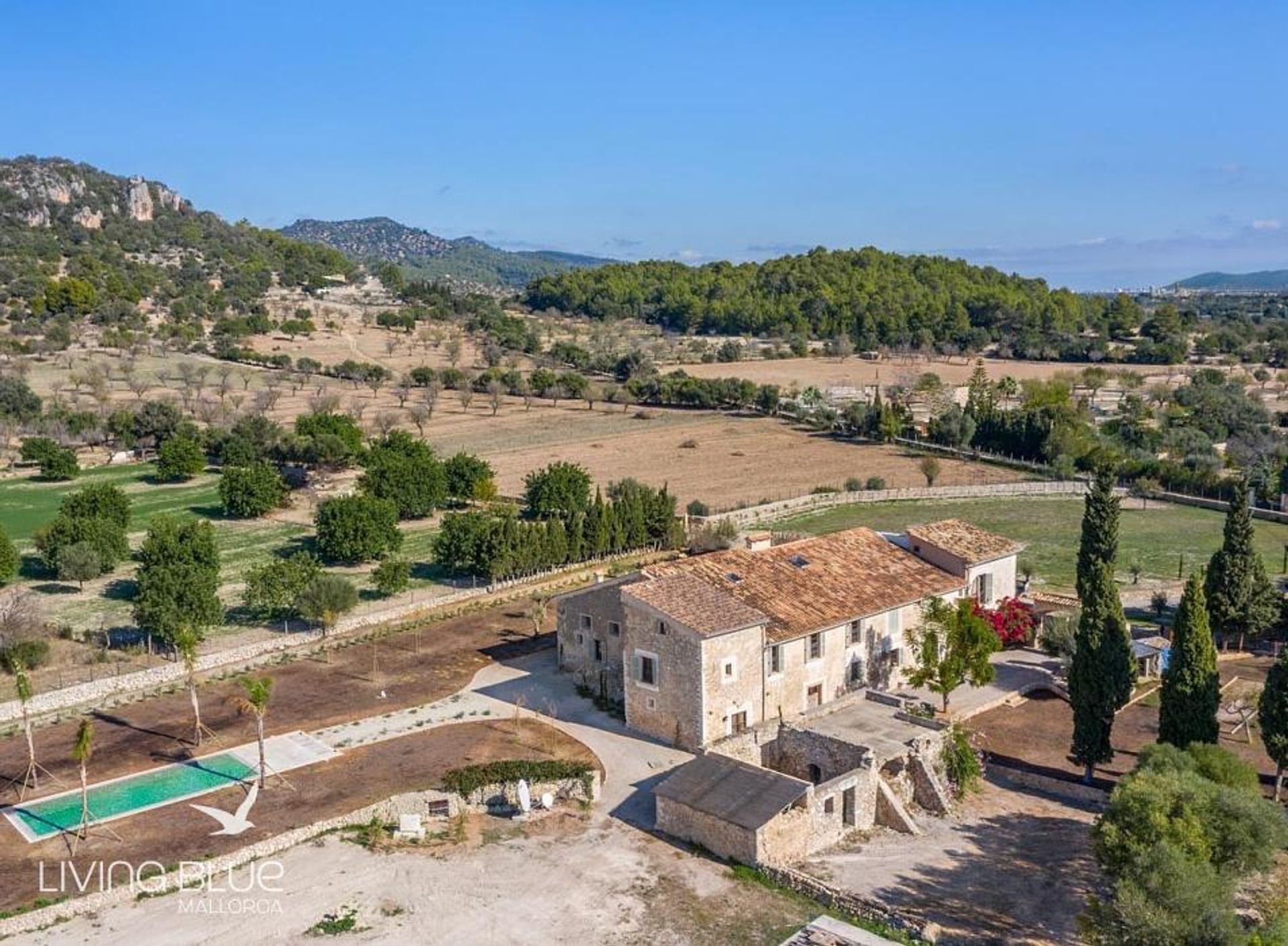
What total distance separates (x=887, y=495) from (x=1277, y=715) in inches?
1712

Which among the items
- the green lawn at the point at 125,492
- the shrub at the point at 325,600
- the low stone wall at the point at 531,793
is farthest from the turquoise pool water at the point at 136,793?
the green lawn at the point at 125,492

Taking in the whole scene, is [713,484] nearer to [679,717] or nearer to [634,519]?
[634,519]

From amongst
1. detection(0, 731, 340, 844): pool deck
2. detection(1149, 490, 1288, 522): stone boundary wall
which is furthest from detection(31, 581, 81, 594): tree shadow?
detection(1149, 490, 1288, 522): stone boundary wall

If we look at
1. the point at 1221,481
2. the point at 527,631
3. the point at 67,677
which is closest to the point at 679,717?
the point at 527,631

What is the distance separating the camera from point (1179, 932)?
20.2m

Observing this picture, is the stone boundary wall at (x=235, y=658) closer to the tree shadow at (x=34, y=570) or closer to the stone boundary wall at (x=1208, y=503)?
the tree shadow at (x=34, y=570)

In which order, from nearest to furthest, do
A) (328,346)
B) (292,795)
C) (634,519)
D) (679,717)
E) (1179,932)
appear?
(1179,932)
(292,795)
(679,717)
(634,519)
(328,346)

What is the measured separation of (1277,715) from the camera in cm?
2936

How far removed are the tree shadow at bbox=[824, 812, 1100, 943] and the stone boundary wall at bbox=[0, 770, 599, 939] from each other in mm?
8077

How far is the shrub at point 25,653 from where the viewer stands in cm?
4028

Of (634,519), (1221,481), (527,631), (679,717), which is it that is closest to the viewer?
(679,717)

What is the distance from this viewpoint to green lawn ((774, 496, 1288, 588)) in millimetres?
56031

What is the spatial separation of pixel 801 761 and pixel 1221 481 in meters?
52.2

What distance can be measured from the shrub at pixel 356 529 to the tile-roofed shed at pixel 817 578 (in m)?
20.5
